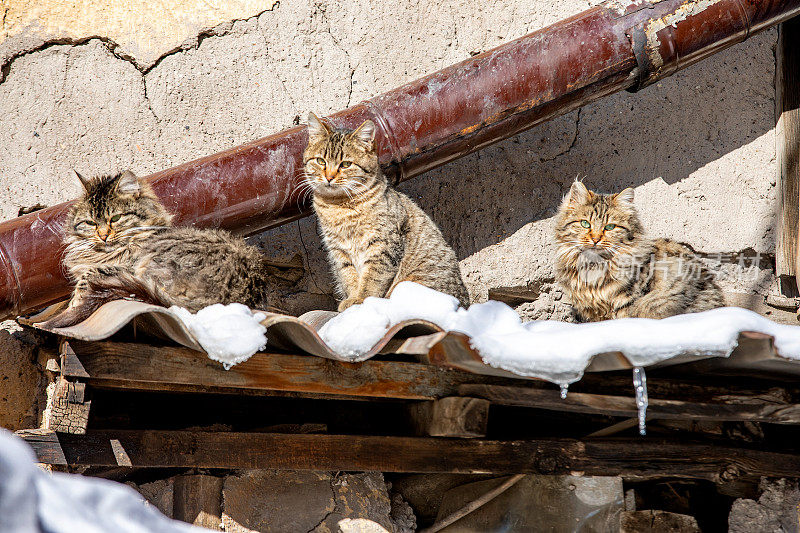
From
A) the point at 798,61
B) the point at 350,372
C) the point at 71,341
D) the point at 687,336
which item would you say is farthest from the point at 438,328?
the point at 798,61

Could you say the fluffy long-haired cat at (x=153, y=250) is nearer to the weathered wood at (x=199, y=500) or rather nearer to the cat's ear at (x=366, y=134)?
the weathered wood at (x=199, y=500)

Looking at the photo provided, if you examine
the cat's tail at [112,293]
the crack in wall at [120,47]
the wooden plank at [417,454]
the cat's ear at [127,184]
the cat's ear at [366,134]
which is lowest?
the wooden plank at [417,454]

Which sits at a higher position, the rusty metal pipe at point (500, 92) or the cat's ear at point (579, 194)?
the rusty metal pipe at point (500, 92)

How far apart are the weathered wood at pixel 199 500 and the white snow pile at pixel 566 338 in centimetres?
95

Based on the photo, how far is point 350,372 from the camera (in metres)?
2.58

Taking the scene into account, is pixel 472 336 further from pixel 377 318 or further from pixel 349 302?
pixel 349 302

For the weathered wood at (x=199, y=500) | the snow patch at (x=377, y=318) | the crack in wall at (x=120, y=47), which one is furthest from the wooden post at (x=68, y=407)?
the crack in wall at (x=120, y=47)

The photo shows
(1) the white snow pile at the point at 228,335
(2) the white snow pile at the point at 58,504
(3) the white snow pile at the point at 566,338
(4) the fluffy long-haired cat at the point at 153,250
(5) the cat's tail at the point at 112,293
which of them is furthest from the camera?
(4) the fluffy long-haired cat at the point at 153,250

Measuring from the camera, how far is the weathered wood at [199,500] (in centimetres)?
283

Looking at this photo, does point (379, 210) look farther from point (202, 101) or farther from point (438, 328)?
point (438, 328)

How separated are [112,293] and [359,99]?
2288 mm

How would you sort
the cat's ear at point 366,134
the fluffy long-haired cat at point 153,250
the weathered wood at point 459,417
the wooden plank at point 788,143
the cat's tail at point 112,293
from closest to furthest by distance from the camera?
the cat's tail at point 112,293 < the weathered wood at point 459,417 < the fluffy long-haired cat at point 153,250 < the cat's ear at point 366,134 < the wooden plank at point 788,143

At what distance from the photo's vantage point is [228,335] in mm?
2189

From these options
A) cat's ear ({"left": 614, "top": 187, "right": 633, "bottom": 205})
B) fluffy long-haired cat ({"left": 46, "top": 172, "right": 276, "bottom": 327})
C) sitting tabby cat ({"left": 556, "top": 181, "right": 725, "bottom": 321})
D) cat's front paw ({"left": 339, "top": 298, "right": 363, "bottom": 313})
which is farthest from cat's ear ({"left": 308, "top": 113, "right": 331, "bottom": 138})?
cat's ear ({"left": 614, "top": 187, "right": 633, "bottom": 205})
